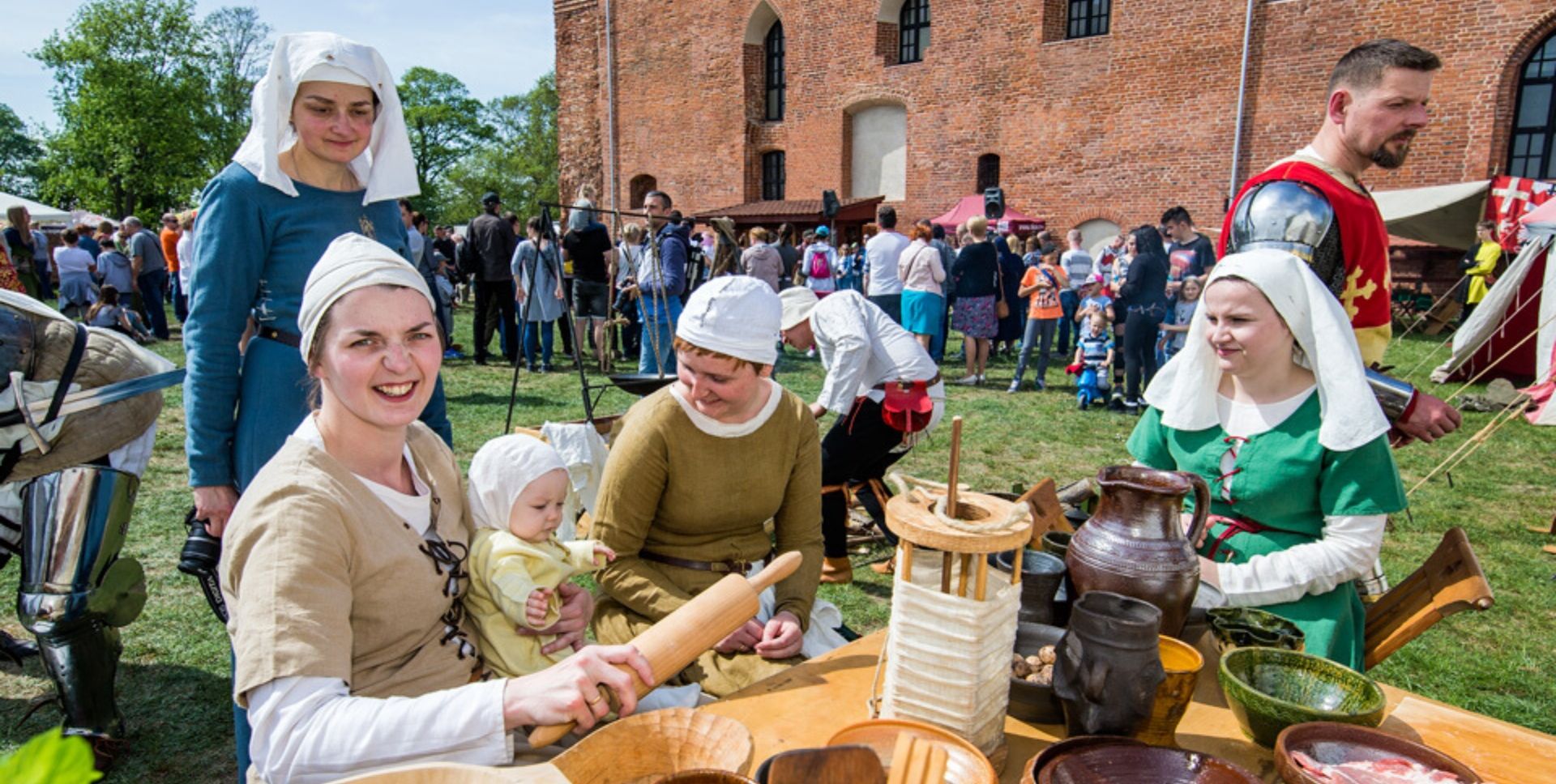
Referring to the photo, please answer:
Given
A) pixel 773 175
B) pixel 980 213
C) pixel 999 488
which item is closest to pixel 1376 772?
pixel 999 488

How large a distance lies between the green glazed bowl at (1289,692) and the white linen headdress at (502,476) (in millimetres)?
1398

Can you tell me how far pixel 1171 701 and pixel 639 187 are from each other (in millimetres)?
23846

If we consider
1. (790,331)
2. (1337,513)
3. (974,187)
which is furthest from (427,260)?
(974,187)

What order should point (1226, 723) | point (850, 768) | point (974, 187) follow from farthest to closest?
1. point (974, 187)
2. point (1226, 723)
3. point (850, 768)

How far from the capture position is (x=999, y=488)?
584 centimetres

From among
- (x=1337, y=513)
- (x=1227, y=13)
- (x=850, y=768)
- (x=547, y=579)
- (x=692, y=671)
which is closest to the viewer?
(x=850, y=768)

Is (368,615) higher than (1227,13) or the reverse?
the reverse

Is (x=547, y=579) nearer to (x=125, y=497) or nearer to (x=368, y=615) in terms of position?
(x=368, y=615)

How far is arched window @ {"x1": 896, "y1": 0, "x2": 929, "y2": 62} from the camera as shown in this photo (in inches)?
753

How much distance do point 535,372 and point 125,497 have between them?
7.22m

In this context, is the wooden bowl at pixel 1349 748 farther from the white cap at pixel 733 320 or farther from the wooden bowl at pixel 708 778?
the white cap at pixel 733 320

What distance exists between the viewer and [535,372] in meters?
9.92

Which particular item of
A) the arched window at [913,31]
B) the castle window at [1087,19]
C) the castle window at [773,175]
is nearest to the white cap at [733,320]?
the castle window at [1087,19]

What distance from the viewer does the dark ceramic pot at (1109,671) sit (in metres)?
1.26
